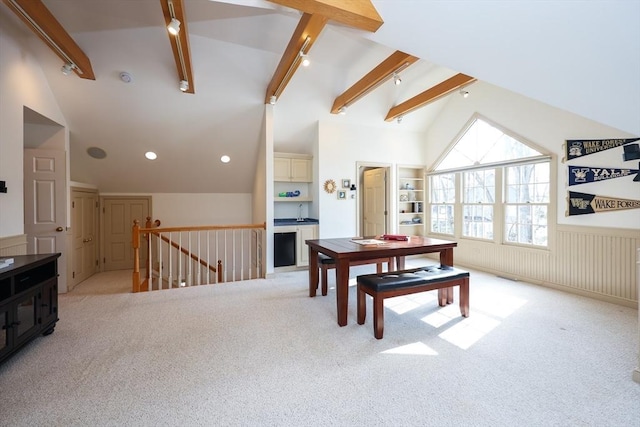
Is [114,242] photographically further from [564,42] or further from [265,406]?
[564,42]

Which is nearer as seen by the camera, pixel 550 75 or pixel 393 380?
pixel 550 75

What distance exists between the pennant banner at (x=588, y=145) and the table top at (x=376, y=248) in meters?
2.21

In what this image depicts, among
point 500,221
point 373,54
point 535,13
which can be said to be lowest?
point 500,221

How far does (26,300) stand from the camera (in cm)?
237

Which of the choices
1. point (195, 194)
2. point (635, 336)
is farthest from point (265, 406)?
point (195, 194)

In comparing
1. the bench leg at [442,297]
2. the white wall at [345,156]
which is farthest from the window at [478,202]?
the bench leg at [442,297]

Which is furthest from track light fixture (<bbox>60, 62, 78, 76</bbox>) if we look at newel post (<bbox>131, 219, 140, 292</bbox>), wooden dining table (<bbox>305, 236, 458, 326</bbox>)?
wooden dining table (<bbox>305, 236, 458, 326</bbox>)

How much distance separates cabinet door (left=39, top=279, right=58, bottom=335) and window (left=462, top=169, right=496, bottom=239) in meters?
6.04

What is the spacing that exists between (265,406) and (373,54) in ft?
14.9

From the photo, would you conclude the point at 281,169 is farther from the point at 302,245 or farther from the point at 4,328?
the point at 4,328

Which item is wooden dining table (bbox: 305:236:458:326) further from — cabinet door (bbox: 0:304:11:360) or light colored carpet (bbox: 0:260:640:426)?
cabinet door (bbox: 0:304:11:360)

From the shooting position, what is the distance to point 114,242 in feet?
18.0

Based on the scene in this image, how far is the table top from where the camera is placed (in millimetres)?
2902

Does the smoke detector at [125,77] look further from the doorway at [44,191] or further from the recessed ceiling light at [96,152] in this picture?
the recessed ceiling light at [96,152]
